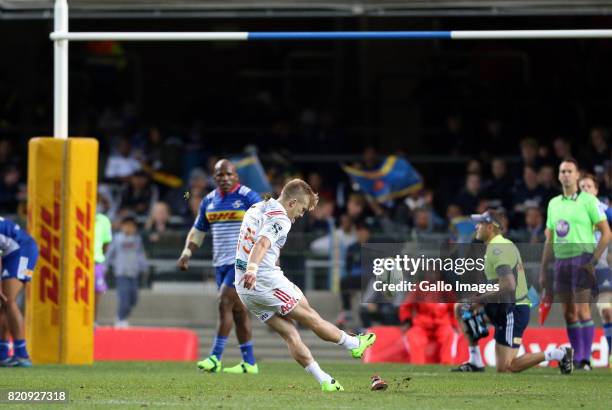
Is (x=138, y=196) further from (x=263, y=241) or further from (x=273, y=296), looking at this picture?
(x=263, y=241)

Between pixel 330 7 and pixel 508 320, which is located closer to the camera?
pixel 508 320

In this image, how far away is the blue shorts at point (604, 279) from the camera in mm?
15492

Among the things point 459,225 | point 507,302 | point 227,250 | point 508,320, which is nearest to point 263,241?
point 227,250

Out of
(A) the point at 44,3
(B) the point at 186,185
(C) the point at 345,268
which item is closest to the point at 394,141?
(B) the point at 186,185

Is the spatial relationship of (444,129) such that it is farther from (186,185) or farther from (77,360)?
(77,360)

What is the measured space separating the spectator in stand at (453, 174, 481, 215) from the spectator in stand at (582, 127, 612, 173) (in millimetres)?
1732

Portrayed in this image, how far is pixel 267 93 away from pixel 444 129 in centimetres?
424

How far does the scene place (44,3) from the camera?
18.6 metres

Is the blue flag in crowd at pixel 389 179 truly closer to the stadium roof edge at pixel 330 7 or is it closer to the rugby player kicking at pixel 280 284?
the stadium roof edge at pixel 330 7

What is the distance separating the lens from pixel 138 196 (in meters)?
24.1

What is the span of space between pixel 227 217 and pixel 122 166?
10.2 metres

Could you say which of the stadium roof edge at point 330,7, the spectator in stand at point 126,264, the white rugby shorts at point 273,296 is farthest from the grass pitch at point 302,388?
the stadium roof edge at point 330,7

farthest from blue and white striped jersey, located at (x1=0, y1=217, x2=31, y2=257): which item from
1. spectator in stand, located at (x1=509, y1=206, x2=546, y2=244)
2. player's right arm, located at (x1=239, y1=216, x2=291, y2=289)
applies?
spectator in stand, located at (x1=509, y1=206, x2=546, y2=244)

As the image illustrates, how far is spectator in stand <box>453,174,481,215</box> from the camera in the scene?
21.8 meters
